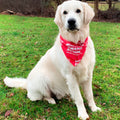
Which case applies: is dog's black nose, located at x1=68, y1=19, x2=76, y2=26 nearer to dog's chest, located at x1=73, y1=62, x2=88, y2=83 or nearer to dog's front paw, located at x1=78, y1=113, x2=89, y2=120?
dog's chest, located at x1=73, y1=62, x2=88, y2=83

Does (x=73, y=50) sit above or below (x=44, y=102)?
above

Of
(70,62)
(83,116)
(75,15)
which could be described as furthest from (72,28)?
(83,116)

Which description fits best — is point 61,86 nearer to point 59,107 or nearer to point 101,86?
point 59,107

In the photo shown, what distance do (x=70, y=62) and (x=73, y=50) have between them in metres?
0.19

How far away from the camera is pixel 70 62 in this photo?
7.29 ft

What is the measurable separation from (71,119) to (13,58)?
2.86m

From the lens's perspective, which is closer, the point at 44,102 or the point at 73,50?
the point at 73,50

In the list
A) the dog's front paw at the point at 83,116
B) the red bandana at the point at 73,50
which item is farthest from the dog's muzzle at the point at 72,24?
the dog's front paw at the point at 83,116

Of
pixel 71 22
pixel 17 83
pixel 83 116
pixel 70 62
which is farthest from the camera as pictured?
pixel 17 83

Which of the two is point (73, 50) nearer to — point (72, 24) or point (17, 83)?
point (72, 24)

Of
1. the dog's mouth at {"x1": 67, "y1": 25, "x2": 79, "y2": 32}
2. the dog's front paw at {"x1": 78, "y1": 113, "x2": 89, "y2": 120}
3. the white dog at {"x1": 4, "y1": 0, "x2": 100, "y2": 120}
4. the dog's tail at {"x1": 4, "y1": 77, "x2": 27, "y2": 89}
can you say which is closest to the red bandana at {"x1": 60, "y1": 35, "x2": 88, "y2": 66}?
the white dog at {"x1": 4, "y1": 0, "x2": 100, "y2": 120}

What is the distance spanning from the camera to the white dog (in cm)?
Result: 213

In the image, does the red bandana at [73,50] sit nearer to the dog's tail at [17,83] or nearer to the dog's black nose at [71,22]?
the dog's black nose at [71,22]

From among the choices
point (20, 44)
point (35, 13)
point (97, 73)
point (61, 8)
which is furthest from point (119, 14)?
point (61, 8)
